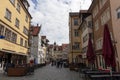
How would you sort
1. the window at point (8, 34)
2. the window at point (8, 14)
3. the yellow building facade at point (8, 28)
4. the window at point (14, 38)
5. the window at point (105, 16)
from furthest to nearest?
the window at point (14, 38) < the window at point (8, 34) < the window at point (8, 14) < the yellow building facade at point (8, 28) < the window at point (105, 16)

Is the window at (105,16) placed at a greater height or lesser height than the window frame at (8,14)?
lesser

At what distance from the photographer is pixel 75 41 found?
174ft

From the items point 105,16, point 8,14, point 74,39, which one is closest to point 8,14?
point 8,14

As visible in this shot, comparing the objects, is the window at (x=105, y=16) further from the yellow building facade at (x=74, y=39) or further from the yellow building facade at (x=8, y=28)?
the yellow building facade at (x=74, y=39)

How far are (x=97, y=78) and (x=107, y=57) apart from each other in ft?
6.48

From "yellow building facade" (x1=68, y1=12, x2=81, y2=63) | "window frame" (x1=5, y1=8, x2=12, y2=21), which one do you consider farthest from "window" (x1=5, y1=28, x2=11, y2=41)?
"yellow building facade" (x1=68, y1=12, x2=81, y2=63)

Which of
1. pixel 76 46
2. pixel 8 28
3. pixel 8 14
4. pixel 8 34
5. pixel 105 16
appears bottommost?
pixel 76 46

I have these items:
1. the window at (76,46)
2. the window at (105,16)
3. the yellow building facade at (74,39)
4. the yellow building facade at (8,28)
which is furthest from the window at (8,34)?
the window at (76,46)

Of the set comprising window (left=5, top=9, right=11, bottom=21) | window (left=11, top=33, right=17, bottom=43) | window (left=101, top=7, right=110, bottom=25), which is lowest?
window (left=11, top=33, right=17, bottom=43)

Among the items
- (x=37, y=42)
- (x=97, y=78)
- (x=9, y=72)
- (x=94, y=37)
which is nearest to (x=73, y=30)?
(x=37, y=42)

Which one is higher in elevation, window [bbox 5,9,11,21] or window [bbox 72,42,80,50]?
window [bbox 5,9,11,21]

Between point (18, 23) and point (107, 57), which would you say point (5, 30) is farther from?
point (107, 57)

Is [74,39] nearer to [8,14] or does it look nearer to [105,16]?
[8,14]

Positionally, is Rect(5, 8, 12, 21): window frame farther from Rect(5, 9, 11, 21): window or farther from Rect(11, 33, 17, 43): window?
Rect(11, 33, 17, 43): window
